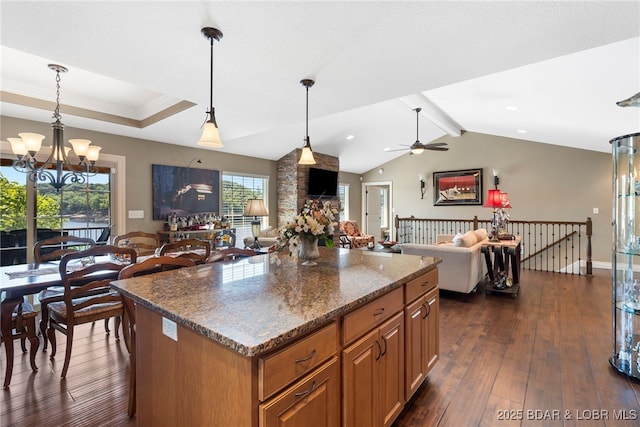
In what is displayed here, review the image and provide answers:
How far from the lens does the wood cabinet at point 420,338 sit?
188 cm

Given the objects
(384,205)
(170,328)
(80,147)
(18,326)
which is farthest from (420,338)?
(384,205)

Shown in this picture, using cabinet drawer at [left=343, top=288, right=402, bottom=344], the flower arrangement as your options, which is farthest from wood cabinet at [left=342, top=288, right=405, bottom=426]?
the flower arrangement

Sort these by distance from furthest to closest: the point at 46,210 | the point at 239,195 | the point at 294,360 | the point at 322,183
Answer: the point at 322,183, the point at 239,195, the point at 46,210, the point at 294,360

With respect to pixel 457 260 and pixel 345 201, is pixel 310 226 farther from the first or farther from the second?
pixel 345 201

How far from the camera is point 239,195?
6488 millimetres

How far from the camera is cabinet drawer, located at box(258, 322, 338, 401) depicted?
3.25 feet

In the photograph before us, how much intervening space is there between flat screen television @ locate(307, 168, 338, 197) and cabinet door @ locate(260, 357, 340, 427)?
594cm

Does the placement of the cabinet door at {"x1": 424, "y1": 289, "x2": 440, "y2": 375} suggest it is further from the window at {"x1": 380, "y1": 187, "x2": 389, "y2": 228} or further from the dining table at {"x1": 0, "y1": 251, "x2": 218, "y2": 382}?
the window at {"x1": 380, "y1": 187, "x2": 389, "y2": 228}

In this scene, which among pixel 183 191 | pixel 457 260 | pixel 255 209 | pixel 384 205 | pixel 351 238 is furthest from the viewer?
pixel 384 205

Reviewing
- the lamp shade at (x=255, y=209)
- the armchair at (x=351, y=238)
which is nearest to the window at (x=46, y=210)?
the lamp shade at (x=255, y=209)

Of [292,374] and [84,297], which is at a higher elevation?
[292,374]

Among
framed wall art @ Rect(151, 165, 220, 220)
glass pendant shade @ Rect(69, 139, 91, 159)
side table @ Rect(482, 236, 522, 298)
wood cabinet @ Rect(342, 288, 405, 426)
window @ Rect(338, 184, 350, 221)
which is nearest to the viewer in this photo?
wood cabinet @ Rect(342, 288, 405, 426)

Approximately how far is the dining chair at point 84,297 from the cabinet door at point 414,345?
218 cm

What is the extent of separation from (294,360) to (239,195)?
18.7 feet
